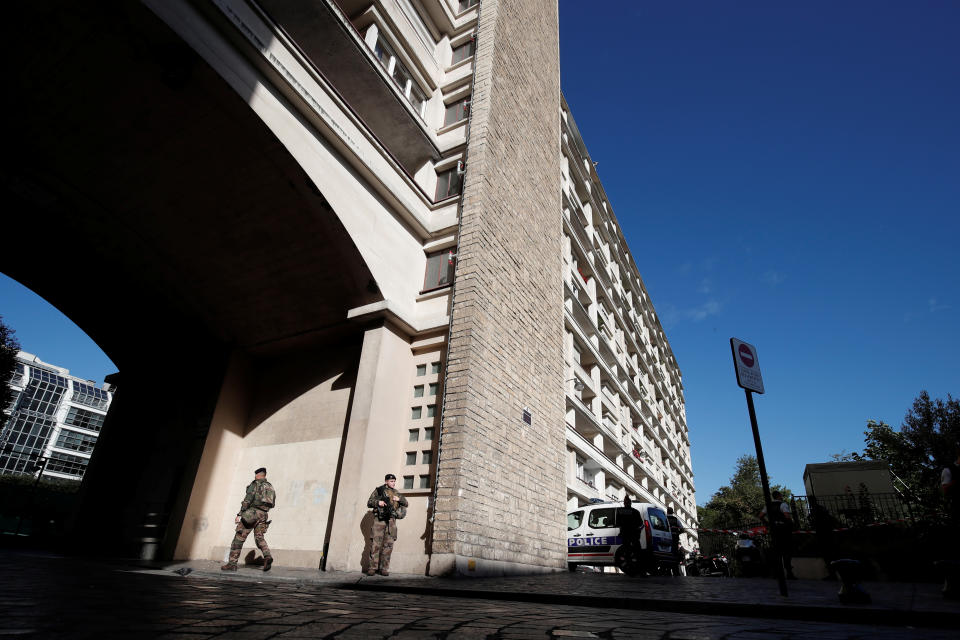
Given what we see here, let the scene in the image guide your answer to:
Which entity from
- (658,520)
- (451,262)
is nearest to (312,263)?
(451,262)

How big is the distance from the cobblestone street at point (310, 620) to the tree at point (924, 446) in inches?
1217

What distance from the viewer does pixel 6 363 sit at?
23750mm

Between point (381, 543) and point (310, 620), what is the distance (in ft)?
19.4

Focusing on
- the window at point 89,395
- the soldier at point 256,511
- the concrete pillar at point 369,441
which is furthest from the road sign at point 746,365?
the window at point 89,395

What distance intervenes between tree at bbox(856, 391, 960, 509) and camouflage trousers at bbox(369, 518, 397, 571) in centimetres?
3006

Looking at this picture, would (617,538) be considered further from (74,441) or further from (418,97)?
(74,441)

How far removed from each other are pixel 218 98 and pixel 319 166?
214cm

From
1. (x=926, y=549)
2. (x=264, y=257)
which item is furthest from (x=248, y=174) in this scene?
(x=926, y=549)

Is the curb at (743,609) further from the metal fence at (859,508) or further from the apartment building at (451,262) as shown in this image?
the metal fence at (859,508)

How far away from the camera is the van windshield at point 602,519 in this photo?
1419 centimetres

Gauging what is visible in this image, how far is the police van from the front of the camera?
12.4m

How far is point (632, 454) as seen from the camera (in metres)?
29.2

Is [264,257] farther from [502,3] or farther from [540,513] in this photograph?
[502,3]

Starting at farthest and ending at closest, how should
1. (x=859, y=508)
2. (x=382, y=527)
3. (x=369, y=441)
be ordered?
(x=859, y=508), (x=369, y=441), (x=382, y=527)
